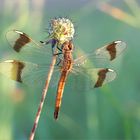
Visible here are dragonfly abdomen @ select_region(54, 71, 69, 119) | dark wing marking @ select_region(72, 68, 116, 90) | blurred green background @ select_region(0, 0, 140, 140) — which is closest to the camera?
dragonfly abdomen @ select_region(54, 71, 69, 119)

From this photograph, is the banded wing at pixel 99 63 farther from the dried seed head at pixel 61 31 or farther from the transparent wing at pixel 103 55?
the dried seed head at pixel 61 31

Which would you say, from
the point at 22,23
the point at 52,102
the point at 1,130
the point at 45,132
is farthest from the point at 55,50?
the point at 52,102

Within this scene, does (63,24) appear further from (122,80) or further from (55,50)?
(122,80)

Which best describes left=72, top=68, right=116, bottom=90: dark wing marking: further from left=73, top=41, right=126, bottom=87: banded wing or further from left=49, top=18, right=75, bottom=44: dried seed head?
left=49, top=18, right=75, bottom=44: dried seed head

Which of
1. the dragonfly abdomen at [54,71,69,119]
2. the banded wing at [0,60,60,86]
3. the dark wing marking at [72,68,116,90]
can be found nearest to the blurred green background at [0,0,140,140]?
the dark wing marking at [72,68,116,90]

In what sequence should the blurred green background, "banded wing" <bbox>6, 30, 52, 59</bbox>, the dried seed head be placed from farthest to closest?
the blurred green background < "banded wing" <bbox>6, 30, 52, 59</bbox> < the dried seed head
